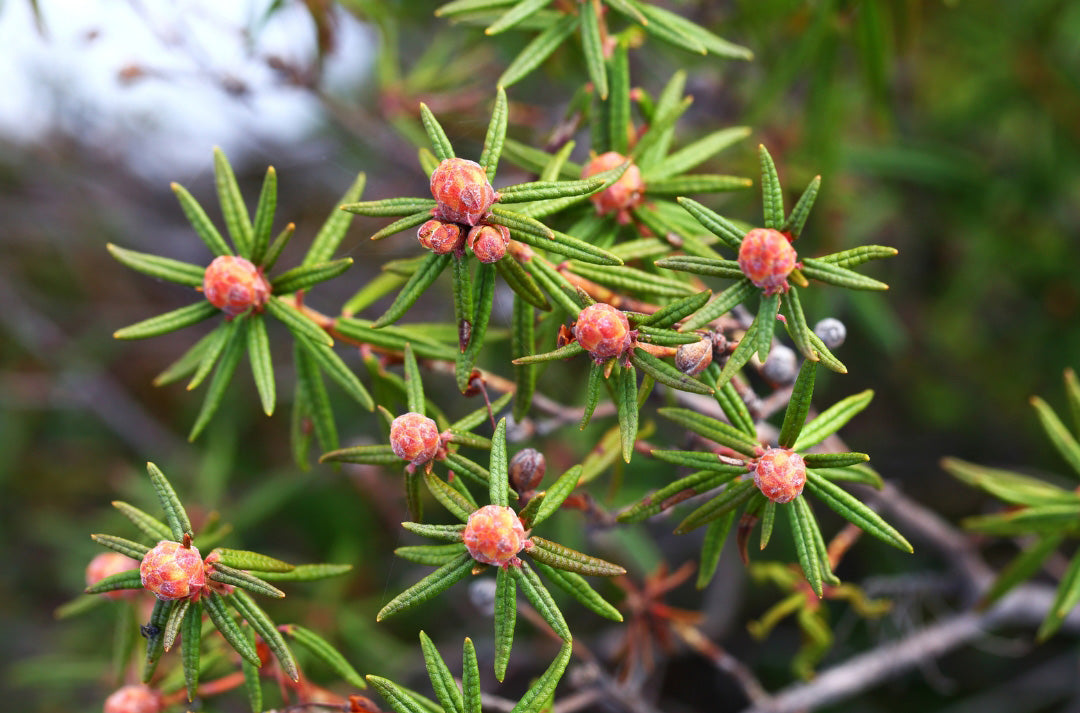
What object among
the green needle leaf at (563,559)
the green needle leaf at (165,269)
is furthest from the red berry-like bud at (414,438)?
the green needle leaf at (165,269)

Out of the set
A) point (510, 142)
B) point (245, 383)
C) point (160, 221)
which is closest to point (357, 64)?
point (160, 221)

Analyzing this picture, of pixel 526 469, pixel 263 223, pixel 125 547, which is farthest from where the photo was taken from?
pixel 263 223

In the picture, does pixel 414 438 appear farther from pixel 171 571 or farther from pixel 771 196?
pixel 771 196

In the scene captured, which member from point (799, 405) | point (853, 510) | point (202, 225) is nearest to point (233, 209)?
point (202, 225)

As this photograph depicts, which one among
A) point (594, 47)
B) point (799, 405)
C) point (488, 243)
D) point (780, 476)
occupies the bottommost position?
point (780, 476)

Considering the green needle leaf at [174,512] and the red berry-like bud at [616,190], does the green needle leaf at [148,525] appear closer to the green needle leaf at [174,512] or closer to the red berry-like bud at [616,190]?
the green needle leaf at [174,512]

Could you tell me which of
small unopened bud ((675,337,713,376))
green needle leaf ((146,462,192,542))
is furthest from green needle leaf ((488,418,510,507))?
green needle leaf ((146,462,192,542))

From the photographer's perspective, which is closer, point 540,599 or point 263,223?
point 540,599
